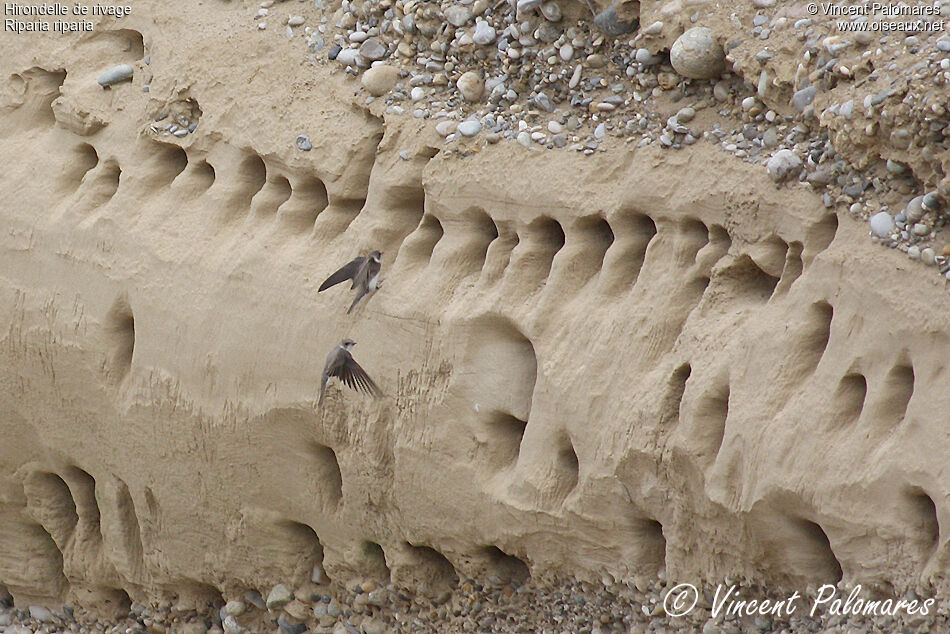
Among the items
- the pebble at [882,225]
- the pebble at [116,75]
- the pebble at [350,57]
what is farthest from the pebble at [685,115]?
the pebble at [116,75]

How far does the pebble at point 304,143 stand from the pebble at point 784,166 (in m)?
1.40

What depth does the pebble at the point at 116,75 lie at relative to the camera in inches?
171

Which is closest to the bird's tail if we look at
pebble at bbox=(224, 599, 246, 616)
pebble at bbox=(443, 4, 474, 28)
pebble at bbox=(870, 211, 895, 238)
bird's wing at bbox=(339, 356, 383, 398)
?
bird's wing at bbox=(339, 356, 383, 398)

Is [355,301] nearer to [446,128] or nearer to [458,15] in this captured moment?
[446,128]

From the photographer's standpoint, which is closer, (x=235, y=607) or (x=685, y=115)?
(x=685, y=115)

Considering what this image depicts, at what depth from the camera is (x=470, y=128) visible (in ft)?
12.1

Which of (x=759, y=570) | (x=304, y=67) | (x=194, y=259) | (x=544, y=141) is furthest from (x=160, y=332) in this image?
(x=759, y=570)

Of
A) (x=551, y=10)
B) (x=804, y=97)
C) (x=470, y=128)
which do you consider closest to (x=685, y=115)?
(x=804, y=97)

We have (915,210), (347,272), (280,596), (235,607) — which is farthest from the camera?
(235,607)

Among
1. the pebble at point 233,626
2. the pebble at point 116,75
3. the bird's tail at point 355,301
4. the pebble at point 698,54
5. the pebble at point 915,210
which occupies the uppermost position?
the pebble at point 698,54

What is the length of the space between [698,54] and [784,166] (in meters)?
Answer: 0.40

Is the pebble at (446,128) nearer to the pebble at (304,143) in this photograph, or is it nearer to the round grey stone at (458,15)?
the round grey stone at (458,15)

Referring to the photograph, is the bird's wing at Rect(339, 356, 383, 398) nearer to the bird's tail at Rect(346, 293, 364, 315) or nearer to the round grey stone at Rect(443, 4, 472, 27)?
the bird's tail at Rect(346, 293, 364, 315)

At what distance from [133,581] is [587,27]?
2412mm
